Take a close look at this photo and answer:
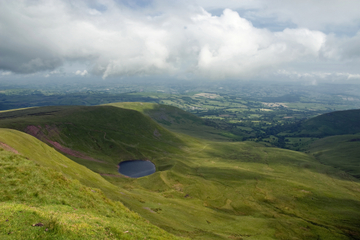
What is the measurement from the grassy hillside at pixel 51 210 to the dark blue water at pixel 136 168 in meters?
103

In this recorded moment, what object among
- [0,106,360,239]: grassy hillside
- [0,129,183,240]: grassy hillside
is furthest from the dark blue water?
[0,129,183,240]: grassy hillside

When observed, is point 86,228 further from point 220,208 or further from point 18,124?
point 18,124

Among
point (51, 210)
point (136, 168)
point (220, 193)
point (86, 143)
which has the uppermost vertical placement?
point (51, 210)

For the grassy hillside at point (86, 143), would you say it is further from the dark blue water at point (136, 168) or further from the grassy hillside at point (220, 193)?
the dark blue water at point (136, 168)

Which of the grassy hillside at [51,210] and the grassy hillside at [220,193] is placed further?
the grassy hillside at [220,193]

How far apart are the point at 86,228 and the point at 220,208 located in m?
89.5

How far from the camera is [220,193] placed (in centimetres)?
12194

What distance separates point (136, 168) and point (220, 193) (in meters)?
71.1

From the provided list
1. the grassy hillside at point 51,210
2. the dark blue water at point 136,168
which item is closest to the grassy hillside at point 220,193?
the dark blue water at point 136,168

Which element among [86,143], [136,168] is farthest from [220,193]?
[86,143]

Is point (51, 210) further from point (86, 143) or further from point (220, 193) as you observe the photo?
point (86, 143)

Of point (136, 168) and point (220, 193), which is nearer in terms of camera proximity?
point (220, 193)

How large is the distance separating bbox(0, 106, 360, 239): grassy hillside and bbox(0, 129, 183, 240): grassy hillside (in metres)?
21.6

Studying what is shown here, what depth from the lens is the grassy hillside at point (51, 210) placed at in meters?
21.2
